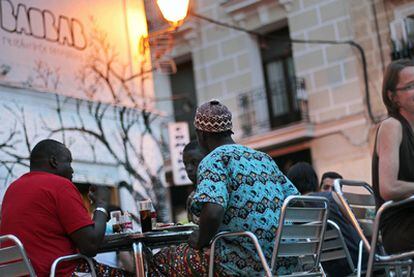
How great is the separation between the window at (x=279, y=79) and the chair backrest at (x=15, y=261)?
15205mm

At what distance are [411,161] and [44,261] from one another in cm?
226

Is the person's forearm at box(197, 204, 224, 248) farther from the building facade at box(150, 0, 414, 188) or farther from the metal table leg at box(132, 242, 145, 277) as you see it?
the building facade at box(150, 0, 414, 188)

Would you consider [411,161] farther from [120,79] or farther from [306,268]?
[120,79]

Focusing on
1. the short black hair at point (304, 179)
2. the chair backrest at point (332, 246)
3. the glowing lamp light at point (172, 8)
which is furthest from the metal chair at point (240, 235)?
the glowing lamp light at point (172, 8)

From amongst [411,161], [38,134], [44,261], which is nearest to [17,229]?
[44,261]

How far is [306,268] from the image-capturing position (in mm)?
5789

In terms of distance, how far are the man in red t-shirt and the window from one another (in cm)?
1478

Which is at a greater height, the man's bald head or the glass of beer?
the man's bald head

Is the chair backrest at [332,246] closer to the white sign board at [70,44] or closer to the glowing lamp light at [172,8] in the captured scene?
the white sign board at [70,44]

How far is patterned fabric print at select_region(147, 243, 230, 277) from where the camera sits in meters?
5.18

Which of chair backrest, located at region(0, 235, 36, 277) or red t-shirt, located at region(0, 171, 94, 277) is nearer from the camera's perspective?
chair backrest, located at region(0, 235, 36, 277)

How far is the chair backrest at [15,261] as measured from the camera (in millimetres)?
4867

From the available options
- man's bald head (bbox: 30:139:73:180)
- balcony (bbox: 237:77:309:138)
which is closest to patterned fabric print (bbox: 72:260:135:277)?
man's bald head (bbox: 30:139:73:180)

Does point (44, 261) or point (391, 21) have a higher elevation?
point (391, 21)
